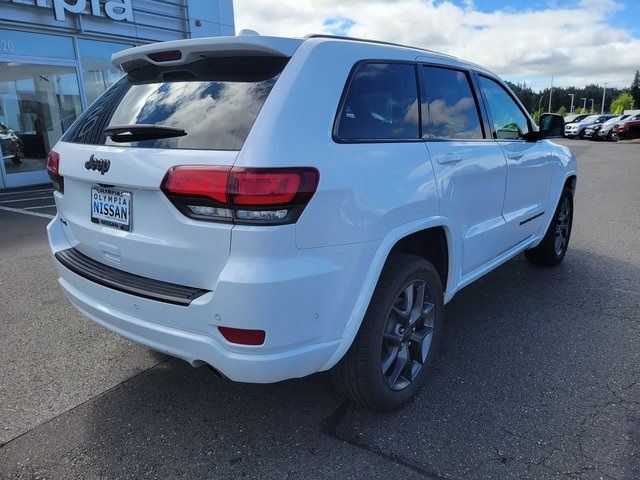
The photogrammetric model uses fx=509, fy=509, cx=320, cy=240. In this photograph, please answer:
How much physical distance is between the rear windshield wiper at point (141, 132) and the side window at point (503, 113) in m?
2.38

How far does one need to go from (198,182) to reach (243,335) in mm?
636

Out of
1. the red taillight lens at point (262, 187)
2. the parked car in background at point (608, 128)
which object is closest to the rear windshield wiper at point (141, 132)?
the red taillight lens at point (262, 187)

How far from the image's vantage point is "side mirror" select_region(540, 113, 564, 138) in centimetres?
430

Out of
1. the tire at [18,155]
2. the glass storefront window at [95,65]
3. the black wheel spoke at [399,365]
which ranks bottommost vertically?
the black wheel spoke at [399,365]

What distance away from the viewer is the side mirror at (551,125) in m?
4.30

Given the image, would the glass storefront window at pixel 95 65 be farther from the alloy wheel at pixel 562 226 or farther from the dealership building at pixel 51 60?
the alloy wheel at pixel 562 226

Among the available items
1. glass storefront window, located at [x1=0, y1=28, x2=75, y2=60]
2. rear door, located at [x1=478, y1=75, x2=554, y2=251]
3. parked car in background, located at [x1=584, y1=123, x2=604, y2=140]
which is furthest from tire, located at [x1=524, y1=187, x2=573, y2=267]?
parked car in background, located at [x1=584, y1=123, x2=604, y2=140]

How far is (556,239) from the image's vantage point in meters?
5.04

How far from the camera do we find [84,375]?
309cm

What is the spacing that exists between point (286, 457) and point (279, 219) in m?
1.16

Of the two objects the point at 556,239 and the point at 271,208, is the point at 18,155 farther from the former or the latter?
the point at 271,208

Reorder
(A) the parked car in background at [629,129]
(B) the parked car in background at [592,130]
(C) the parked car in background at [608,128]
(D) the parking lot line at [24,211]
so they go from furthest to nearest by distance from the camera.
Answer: (B) the parked car in background at [592,130] < (C) the parked car in background at [608,128] < (A) the parked car in background at [629,129] < (D) the parking lot line at [24,211]

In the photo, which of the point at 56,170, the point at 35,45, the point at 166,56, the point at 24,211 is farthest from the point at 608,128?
the point at 56,170

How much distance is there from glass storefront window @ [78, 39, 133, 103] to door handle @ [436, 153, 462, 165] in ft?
36.9
